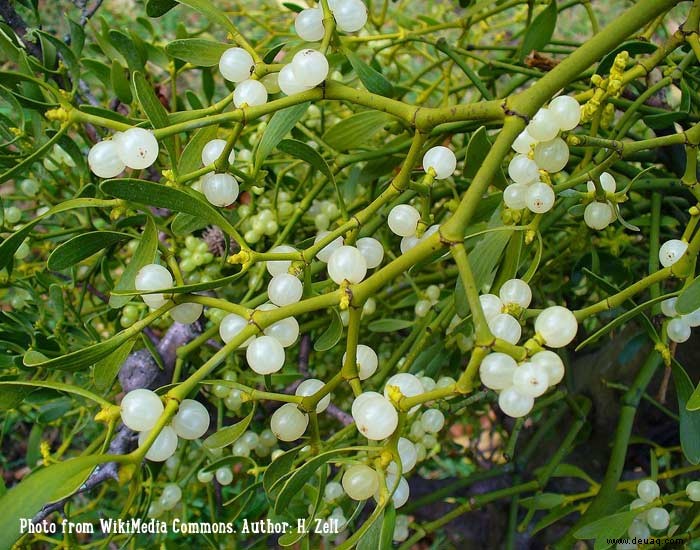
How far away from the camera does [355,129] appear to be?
506 mm

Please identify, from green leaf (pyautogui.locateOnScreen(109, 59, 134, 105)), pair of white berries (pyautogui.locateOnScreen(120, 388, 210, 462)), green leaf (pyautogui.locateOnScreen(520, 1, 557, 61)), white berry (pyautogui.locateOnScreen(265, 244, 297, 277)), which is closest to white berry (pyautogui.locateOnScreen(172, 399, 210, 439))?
pair of white berries (pyautogui.locateOnScreen(120, 388, 210, 462))

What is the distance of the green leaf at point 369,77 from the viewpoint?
43 centimetres

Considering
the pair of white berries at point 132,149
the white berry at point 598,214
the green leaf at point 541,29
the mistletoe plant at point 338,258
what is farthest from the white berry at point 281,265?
the green leaf at point 541,29

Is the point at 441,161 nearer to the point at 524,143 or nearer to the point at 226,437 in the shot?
the point at 524,143

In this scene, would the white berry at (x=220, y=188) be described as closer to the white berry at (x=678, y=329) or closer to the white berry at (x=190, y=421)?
the white berry at (x=190, y=421)

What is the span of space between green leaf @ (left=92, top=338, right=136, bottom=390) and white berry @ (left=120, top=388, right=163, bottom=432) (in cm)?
4

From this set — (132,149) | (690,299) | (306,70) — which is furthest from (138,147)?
(690,299)

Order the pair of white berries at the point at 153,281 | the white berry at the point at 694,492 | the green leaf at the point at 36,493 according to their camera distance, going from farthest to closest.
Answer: the white berry at the point at 694,492
the pair of white berries at the point at 153,281
the green leaf at the point at 36,493

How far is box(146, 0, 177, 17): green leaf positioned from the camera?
443 millimetres

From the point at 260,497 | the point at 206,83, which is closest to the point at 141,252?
the point at 206,83

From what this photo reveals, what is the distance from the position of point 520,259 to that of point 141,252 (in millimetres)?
253

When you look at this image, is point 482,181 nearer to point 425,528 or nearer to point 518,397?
point 518,397

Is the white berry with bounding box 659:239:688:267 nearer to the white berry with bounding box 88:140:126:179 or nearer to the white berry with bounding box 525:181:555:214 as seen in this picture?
the white berry with bounding box 525:181:555:214

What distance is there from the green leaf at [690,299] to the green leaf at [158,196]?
0.83 feet
